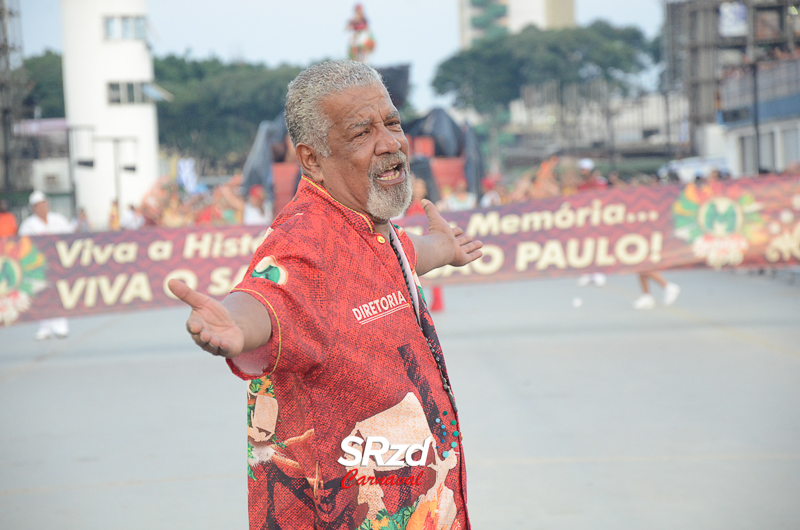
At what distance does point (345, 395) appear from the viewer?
1910 millimetres

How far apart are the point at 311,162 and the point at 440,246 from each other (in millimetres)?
688

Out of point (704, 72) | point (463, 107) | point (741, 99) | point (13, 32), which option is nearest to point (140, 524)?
point (741, 99)

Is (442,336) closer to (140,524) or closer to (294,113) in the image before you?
(140,524)

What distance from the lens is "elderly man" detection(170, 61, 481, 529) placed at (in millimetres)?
1848

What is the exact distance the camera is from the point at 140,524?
13.7 feet

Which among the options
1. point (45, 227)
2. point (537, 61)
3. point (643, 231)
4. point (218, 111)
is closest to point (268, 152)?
point (45, 227)

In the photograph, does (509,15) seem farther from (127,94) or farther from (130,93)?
(127,94)

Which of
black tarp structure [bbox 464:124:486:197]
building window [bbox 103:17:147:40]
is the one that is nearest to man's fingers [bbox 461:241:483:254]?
black tarp structure [bbox 464:124:486:197]

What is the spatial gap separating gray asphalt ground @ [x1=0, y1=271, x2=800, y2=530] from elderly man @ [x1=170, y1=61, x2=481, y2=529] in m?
2.18

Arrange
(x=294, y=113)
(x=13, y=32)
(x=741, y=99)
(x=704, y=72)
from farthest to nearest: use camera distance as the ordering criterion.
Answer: (x=704, y=72) < (x=13, y=32) < (x=741, y=99) < (x=294, y=113)

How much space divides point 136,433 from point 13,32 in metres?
32.2

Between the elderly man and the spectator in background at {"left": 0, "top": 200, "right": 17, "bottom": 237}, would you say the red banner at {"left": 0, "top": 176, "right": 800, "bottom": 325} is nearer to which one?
the spectator in background at {"left": 0, "top": 200, "right": 17, "bottom": 237}

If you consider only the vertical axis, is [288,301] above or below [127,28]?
below

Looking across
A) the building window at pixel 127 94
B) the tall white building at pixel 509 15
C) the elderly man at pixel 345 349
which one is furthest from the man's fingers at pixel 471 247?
the tall white building at pixel 509 15
